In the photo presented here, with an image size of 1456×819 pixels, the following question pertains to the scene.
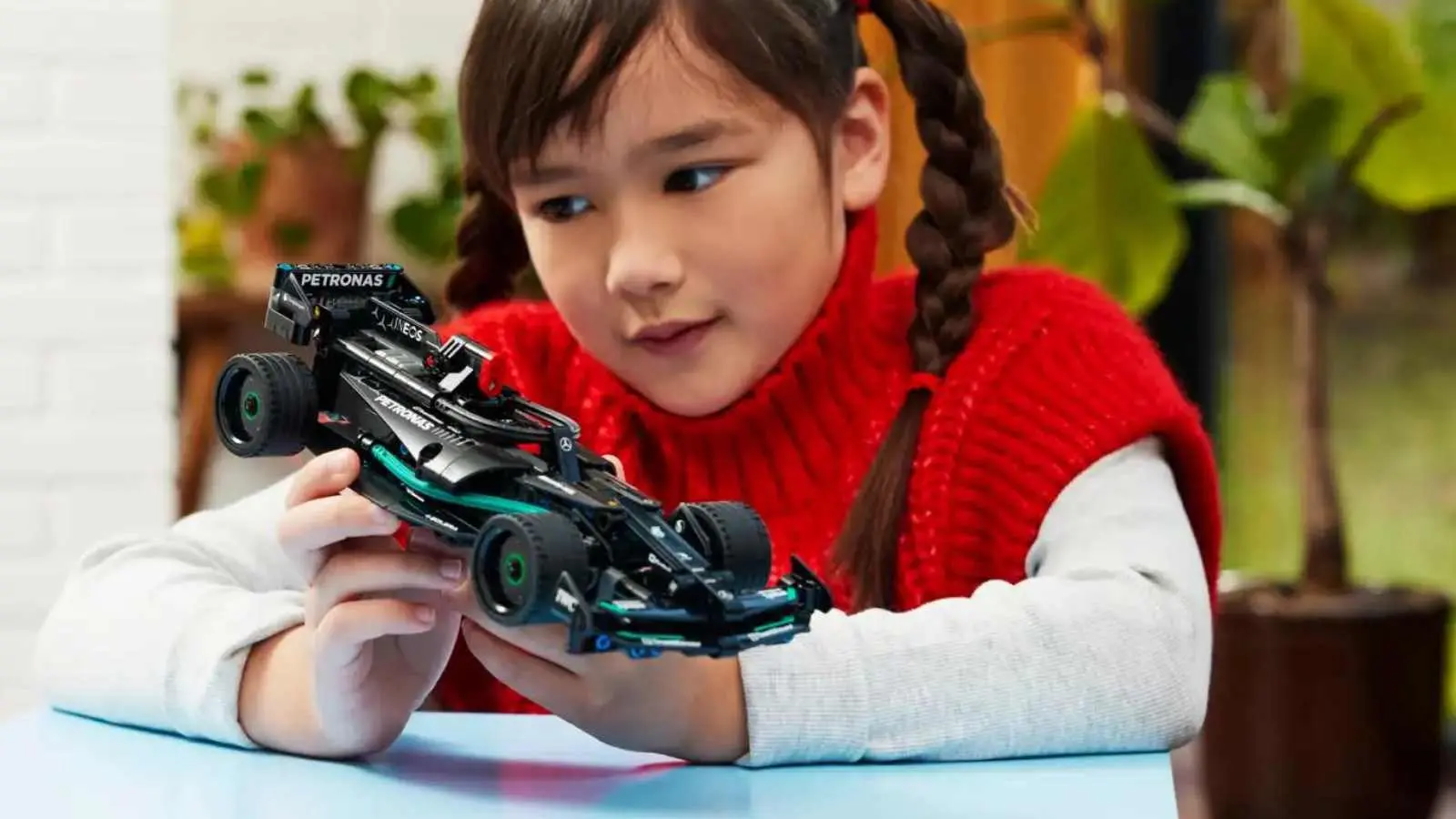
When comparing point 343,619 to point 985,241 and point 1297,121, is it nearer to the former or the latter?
point 985,241

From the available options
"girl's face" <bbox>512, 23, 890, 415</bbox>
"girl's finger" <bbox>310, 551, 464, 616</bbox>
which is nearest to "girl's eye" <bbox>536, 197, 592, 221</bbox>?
"girl's face" <bbox>512, 23, 890, 415</bbox>

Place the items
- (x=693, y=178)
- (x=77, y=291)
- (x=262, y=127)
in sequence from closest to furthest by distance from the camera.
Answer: (x=693, y=178)
(x=77, y=291)
(x=262, y=127)

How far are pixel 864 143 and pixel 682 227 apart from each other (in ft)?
0.63

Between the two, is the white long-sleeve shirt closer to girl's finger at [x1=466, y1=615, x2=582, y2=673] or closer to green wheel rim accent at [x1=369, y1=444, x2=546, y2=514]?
girl's finger at [x1=466, y1=615, x2=582, y2=673]

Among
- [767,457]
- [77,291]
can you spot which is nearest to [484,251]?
[767,457]

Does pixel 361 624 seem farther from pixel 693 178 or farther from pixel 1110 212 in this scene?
pixel 1110 212

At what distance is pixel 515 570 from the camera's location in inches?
22.3

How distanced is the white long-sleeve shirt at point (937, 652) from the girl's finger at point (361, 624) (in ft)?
0.26

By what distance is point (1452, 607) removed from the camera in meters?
2.15

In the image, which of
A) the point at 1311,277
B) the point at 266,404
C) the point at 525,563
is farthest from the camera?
the point at 1311,277

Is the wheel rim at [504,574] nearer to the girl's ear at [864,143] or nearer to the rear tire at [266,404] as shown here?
the rear tire at [266,404]

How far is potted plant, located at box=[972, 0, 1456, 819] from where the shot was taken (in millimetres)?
2057

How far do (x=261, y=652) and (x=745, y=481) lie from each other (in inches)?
12.8

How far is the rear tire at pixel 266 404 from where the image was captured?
69 cm
